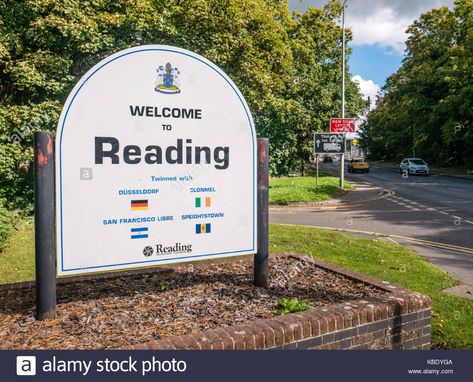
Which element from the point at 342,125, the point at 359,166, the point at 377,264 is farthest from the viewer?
the point at 359,166

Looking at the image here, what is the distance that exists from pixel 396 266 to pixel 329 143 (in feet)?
42.2

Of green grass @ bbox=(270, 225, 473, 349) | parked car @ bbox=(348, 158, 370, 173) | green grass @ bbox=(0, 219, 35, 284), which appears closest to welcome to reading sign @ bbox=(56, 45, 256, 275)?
green grass @ bbox=(270, 225, 473, 349)

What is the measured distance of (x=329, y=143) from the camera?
1925 cm

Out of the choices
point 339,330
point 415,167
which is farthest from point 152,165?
point 415,167

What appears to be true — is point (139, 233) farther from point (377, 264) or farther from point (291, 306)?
point (377, 264)

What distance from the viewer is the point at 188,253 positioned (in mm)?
4309

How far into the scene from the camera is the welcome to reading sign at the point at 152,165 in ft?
12.3

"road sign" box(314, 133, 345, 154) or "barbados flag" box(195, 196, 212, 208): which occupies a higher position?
"road sign" box(314, 133, 345, 154)

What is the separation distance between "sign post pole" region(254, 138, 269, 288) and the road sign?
48.4 feet

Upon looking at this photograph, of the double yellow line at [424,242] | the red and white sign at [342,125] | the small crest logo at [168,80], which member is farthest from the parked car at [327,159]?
the small crest logo at [168,80]

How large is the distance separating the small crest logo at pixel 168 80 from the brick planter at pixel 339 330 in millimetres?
2356

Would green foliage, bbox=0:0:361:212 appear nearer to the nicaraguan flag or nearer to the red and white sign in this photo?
the red and white sign

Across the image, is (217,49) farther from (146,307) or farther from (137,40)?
(146,307)

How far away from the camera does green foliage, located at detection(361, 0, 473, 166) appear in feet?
123
